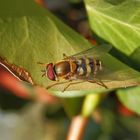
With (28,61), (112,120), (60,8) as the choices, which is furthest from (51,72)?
(112,120)

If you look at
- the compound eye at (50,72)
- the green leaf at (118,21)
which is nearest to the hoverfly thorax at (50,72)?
the compound eye at (50,72)

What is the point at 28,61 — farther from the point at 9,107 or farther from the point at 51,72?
the point at 9,107

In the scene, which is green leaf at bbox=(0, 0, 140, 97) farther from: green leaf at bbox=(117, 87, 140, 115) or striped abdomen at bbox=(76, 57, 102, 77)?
green leaf at bbox=(117, 87, 140, 115)

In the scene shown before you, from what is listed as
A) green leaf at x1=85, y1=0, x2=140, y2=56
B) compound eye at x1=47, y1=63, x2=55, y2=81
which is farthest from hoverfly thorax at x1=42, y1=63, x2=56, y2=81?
green leaf at x1=85, y1=0, x2=140, y2=56

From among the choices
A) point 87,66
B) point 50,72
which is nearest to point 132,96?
point 87,66

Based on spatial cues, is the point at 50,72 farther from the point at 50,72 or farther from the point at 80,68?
the point at 80,68

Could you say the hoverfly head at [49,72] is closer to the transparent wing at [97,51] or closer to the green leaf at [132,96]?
the transparent wing at [97,51]
